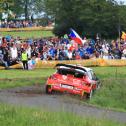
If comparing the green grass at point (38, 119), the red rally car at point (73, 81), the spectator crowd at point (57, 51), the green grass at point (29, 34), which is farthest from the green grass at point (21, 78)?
the green grass at point (29, 34)

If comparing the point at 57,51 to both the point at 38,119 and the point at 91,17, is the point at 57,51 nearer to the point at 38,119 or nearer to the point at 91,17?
the point at 38,119

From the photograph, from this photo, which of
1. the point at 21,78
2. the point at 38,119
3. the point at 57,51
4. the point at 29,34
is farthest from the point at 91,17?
the point at 38,119

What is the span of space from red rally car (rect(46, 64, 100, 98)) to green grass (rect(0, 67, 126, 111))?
632 millimetres

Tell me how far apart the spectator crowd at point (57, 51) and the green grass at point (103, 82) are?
151 centimetres

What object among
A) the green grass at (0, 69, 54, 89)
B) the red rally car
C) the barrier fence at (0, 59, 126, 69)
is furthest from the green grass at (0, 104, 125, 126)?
the barrier fence at (0, 59, 126, 69)

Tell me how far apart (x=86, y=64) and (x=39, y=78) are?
980 centimetres

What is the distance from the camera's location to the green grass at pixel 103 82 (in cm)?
2534

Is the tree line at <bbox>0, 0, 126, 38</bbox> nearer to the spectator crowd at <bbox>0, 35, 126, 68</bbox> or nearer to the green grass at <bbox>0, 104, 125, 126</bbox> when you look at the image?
the spectator crowd at <bbox>0, 35, 126, 68</bbox>

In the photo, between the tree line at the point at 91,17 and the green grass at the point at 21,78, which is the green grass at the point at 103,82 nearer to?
the green grass at the point at 21,78

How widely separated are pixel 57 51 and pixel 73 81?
48.9ft

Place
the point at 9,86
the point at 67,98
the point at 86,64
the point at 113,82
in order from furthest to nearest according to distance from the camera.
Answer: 1. the point at 86,64
2. the point at 113,82
3. the point at 9,86
4. the point at 67,98

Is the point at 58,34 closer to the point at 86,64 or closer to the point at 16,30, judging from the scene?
the point at 16,30

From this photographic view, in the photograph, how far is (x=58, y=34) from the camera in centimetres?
7269

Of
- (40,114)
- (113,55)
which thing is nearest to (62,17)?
(113,55)
